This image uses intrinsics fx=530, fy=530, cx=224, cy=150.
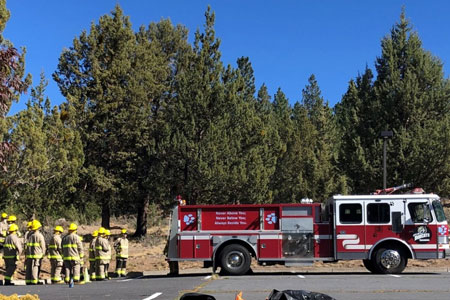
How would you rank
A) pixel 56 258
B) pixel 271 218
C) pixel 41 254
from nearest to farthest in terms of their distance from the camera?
pixel 41 254, pixel 56 258, pixel 271 218

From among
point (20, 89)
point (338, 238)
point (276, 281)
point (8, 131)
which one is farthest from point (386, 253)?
point (8, 131)

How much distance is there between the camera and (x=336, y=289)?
12164 millimetres

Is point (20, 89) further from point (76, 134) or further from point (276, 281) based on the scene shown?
point (76, 134)

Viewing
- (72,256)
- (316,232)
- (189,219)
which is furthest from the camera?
(189,219)

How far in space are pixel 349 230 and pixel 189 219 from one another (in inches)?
202

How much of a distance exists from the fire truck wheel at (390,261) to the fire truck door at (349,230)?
1.58ft

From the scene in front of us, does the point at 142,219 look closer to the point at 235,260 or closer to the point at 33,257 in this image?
the point at 235,260

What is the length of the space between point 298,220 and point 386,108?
12.2 meters

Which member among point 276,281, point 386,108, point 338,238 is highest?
point 386,108

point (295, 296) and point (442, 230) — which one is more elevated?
point (442, 230)

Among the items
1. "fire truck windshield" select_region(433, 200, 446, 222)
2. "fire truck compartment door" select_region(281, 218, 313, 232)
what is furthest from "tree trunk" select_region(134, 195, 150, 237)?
"fire truck windshield" select_region(433, 200, 446, 222)

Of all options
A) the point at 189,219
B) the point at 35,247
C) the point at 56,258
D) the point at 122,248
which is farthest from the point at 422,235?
the point at 35,247

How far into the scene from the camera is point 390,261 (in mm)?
16453

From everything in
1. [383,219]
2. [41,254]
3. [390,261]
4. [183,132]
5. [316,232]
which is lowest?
[390,261]
